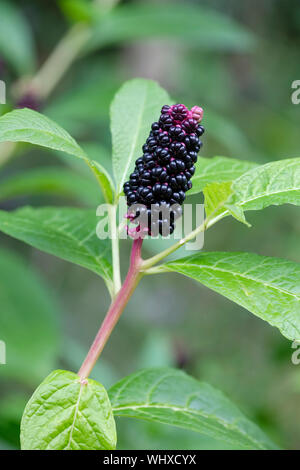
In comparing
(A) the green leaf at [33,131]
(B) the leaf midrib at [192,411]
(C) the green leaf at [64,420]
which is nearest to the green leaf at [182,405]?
(B) the leaf midrib at [192,411]

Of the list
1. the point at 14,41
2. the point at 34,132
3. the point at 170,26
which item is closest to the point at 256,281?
the point at 34,132

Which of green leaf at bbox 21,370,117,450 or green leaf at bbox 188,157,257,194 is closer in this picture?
Result: green leaf at bbox 21,370,117,450

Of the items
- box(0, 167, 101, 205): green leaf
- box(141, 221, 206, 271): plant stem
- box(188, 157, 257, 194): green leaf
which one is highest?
box(0, 167, 101, 205): green leaf

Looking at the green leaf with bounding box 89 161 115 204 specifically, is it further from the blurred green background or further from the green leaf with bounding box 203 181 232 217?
the blurred green background

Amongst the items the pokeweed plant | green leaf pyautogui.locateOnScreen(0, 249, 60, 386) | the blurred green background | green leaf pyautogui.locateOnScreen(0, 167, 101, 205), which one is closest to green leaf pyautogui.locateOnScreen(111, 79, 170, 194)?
the pokeweed plant

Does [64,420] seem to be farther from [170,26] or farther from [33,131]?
[170,26]

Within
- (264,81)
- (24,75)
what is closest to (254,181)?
(24,75)
